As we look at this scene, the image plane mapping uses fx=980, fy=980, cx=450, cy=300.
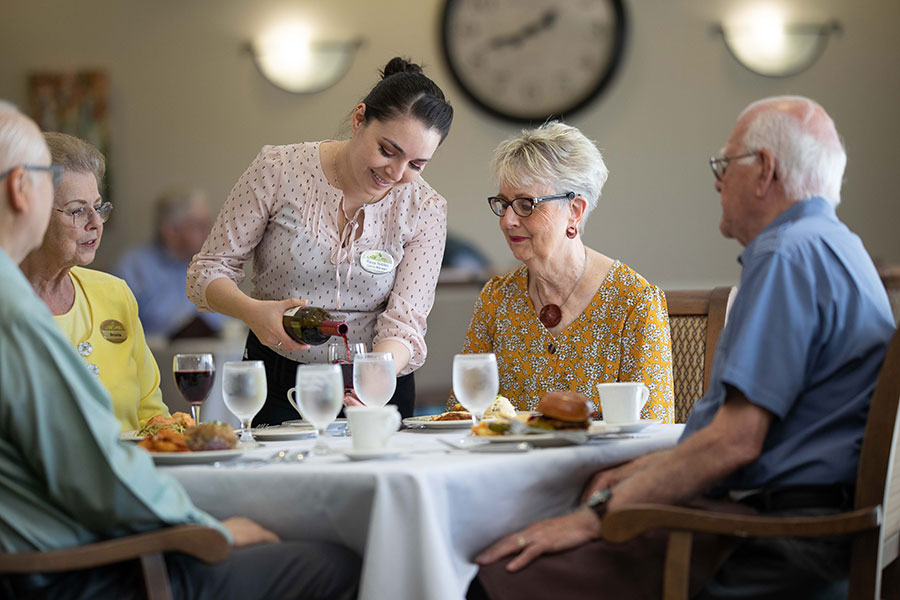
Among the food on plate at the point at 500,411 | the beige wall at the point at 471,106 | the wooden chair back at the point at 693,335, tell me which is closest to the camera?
the food on plate at the point at 500,411

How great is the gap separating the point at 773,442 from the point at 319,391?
2.35ft

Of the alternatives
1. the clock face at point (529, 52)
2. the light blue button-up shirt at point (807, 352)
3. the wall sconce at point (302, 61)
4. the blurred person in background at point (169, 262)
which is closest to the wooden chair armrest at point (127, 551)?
the light blue button-up shirt at point (807, 352)

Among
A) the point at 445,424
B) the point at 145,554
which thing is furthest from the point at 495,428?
the point at 145,554

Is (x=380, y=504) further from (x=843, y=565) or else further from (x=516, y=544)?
(x=843, y=565)

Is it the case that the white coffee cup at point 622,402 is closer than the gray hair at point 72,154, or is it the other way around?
the white coffee cup at point 622,402

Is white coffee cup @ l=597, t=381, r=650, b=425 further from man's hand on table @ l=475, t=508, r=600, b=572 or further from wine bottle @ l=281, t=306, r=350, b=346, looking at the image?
wine bottle @ l=281, t=306, r=350, b=346

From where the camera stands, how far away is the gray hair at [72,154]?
2.24 metres

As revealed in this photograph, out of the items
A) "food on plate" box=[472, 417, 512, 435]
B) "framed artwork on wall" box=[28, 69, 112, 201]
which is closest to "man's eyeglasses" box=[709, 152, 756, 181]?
"food on plate" box=[472, 417, 512, 435]

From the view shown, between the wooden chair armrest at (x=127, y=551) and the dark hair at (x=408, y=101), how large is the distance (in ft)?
4.25

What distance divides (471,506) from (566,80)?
4547mm

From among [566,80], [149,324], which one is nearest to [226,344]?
[149,324]

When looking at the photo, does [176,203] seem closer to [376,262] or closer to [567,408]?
[376,262]

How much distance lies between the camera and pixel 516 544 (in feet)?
4.82

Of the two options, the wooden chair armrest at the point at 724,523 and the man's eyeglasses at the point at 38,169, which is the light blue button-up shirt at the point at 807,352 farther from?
the man's eyeglasses at the point at 38,169
